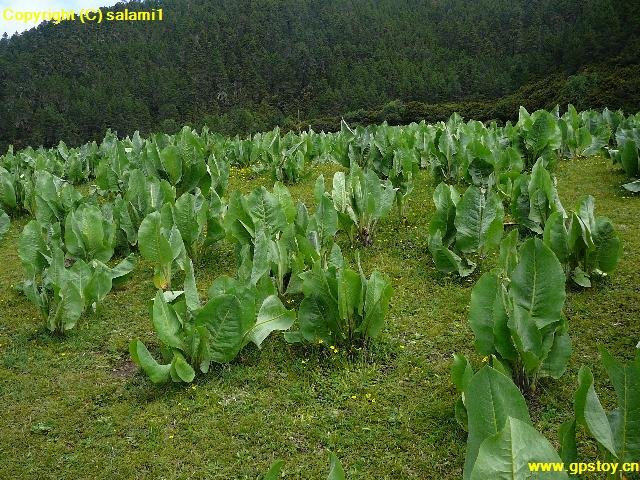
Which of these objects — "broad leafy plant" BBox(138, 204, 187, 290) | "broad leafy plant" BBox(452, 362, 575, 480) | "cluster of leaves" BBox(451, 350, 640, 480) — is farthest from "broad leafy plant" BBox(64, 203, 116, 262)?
"broad leafy plant" BBox(452, 362, 575, 480)

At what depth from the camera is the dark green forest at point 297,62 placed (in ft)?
227

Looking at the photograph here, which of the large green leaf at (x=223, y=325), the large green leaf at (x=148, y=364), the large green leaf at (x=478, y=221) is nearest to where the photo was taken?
the large green leaf at (x=148, y=364)

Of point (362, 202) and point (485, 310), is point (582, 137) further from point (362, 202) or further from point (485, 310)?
point (485, 310)

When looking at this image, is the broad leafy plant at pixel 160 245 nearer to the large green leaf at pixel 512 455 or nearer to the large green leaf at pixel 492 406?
the large green leaf at pixel 492 406

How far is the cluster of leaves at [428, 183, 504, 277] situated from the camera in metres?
5.00

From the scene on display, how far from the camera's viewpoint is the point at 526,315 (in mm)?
3043

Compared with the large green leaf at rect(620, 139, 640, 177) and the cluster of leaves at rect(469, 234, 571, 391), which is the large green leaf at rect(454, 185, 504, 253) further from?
the large green leaf at rect(620, 139, 640, 177)

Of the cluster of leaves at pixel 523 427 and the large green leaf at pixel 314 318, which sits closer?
the cluster of leaves at pixel 523 427

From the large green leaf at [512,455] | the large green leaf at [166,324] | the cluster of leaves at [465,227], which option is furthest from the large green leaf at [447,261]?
the large green leaf at [512,455]

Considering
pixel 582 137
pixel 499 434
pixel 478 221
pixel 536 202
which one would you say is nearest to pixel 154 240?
pixel 478 221

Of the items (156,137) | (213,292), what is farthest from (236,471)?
(156,137)

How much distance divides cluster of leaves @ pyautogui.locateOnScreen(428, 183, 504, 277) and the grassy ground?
0.23 m

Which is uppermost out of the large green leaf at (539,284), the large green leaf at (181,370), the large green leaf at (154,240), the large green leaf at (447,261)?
the large green leaf at (539,284)

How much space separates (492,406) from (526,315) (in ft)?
4.46
